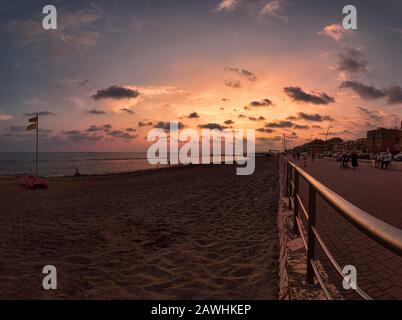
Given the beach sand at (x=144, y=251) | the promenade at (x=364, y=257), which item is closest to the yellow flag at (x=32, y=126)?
the beach sand at (x=144, y=251)

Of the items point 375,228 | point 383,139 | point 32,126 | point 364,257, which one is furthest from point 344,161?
point 383,139

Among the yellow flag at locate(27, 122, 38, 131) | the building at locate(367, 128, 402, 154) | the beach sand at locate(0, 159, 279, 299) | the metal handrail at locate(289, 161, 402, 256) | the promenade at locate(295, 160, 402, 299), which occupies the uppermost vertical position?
the building at locate(367, 128, 402, 154)

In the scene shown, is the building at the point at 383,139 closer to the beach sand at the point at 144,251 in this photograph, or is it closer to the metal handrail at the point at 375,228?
the beach sand at the point at 144,251

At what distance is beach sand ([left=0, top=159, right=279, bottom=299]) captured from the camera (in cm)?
400

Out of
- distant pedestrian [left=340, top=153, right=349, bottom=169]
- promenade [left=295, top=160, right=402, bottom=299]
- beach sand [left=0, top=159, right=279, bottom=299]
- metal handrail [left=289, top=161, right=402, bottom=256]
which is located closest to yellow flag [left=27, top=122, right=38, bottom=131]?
beach sand [left=0, top=159, right=279, bottom=299]

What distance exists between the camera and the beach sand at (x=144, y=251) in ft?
13.1

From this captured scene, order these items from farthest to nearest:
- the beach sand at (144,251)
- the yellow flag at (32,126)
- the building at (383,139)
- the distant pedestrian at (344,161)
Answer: the building at (383,139) < the distant pedestrian at (344,161) < the yellow flag at (32,126) < the beach sand at (144,251)

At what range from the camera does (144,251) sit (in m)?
5.67

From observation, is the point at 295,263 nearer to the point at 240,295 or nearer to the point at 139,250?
the point at 240,295

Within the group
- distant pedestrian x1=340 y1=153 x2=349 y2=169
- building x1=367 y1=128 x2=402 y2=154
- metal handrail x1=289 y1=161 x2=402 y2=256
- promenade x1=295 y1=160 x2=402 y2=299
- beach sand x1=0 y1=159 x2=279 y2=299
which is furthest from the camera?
building x1=367 y1=128 x2=402 y2=154

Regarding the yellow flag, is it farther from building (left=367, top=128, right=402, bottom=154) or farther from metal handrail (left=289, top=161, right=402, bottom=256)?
building (left=367, top=128, right=402, bottom=154)

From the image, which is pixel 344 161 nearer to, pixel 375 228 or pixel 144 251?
pixel 144 251
